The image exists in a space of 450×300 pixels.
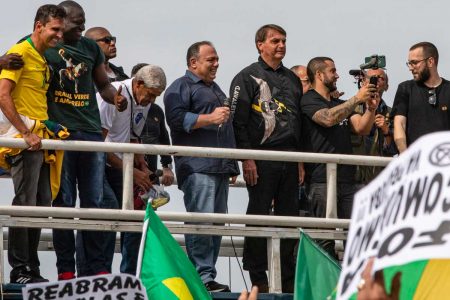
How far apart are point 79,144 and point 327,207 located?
2.52 m

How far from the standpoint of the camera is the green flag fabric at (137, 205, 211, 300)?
13.8 metres

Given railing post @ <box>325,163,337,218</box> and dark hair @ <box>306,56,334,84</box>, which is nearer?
railing post @ <box>325,163,337,218</box>

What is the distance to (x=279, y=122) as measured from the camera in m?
15.6

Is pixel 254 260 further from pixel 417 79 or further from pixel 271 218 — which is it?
pixel 417 79

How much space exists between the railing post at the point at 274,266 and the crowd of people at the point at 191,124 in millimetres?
184

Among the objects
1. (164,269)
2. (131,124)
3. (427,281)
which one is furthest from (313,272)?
(427,281)

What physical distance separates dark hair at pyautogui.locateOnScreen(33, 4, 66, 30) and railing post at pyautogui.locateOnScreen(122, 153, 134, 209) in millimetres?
1400

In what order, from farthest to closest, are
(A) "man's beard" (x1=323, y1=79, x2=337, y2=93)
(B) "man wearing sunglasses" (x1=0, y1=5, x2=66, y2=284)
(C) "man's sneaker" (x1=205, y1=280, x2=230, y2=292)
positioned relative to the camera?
(A) "man's beard" (x1=323, y1=79, x2=337, y2=93)
(C) "man's sneaker" (x1=205, y1=280, x2=230, y2=292)
(B) "man wearing sunglasses" (x1=0, y1=5, x2=66, y2=284)

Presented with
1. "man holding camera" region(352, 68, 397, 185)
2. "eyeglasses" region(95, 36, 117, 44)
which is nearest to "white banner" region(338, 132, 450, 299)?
"man holding camera" region(352, 68, 397, 185)

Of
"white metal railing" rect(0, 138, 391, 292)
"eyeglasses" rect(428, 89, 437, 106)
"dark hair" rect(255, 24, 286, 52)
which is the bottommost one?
"white metal railing" rect(0, 138, 391, 292)

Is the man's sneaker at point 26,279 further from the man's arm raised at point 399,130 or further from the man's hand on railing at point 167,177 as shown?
the man's arm raised at point 399,130

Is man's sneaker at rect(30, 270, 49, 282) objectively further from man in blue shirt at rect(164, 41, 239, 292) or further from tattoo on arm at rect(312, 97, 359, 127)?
tattoo on arm at rect(312, 97, 359, 127)

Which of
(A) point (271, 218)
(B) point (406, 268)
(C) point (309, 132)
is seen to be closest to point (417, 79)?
(C) point (309, 132)

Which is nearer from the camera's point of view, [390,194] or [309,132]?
[390,194]
